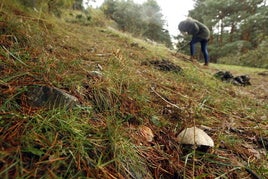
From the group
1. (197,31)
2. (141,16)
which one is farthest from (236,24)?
(197,31)

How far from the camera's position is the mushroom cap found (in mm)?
1083

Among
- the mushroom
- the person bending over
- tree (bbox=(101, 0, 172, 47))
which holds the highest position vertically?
tree (bbox=(101, 0, 172, 47))

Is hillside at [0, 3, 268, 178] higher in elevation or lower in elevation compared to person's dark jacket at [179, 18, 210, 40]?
lower

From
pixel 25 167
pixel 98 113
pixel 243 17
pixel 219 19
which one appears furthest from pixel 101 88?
pixel 219 19

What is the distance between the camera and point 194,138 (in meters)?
1.08

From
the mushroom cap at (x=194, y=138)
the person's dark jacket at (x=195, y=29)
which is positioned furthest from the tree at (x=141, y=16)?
the mushroom cap at (x=194, y=138)

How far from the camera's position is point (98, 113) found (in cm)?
119

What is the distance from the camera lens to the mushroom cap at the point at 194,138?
108 cm

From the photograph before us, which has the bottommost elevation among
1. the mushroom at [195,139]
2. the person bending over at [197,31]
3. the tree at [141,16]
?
the mushroom at [195,139]

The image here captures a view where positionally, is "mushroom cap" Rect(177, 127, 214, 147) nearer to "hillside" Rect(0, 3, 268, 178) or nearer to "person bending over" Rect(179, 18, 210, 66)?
"hillside" Rect(0, 3, 268, 178)

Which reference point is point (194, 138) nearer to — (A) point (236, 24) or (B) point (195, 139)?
(B) point (195, 139)

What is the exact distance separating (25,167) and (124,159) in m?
0.33

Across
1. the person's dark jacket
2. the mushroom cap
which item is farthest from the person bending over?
the mushroom cap

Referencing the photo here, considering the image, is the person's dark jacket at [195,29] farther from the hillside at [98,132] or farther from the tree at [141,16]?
the tree at [141,16]
